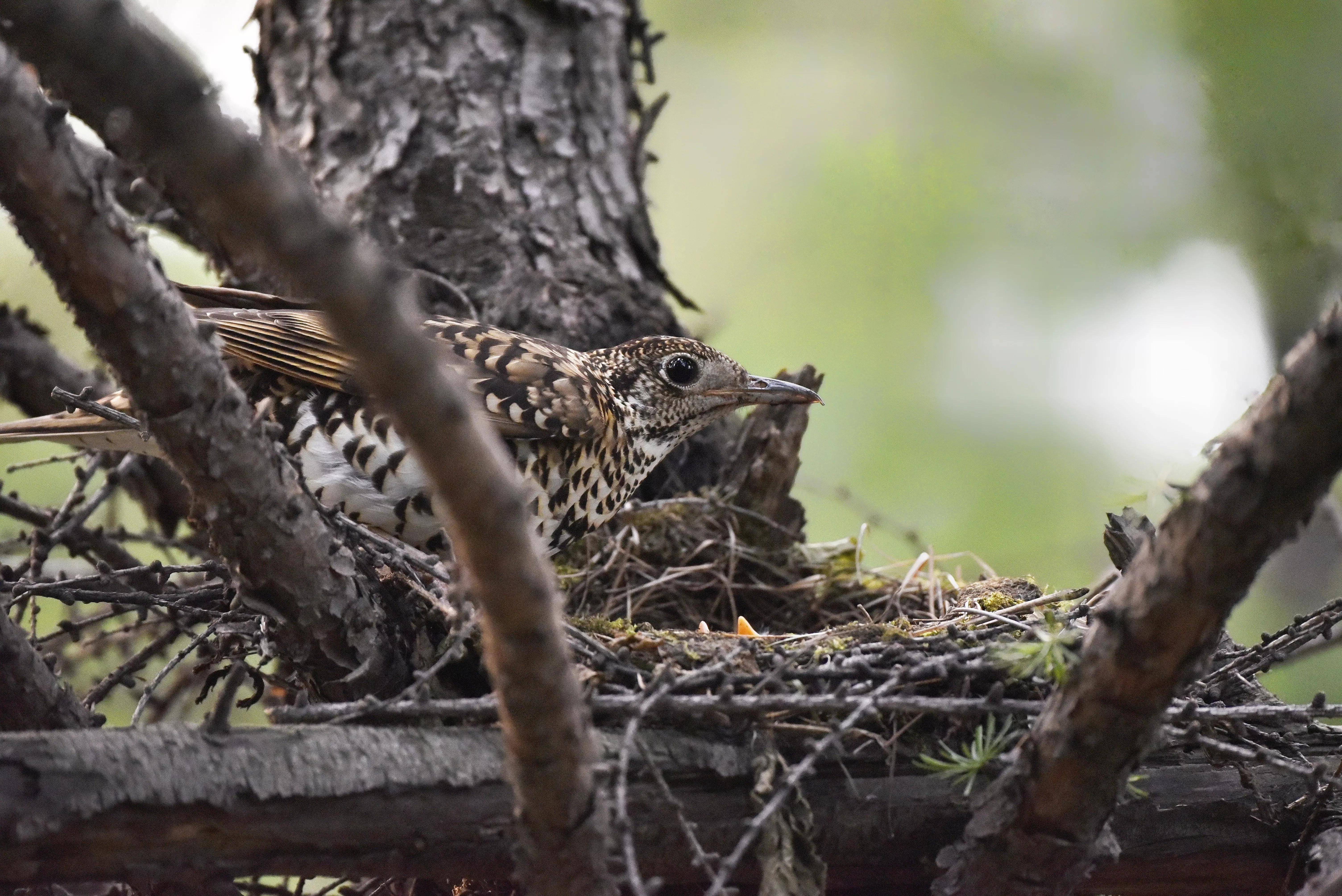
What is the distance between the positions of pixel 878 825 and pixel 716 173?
5.98 metres

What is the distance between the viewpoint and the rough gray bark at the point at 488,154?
14.0 feet

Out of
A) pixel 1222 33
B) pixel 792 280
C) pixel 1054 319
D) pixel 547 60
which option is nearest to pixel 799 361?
pixel 792 280

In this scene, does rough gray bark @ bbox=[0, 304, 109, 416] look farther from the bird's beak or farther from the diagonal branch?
the diagonal branch

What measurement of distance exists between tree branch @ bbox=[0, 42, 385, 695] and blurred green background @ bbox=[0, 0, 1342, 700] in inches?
88.3

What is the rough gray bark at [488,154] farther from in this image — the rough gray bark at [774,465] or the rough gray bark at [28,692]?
the rough gray bark at [28,692]

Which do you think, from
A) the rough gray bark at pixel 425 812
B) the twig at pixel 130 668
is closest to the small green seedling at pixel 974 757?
the rough gray bark at pixel 425 812

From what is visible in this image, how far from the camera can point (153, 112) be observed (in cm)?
104

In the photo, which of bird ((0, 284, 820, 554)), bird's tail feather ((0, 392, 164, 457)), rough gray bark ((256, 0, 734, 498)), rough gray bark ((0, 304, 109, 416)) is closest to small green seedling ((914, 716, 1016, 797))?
Result: bird ((0, 284, 820, 554))

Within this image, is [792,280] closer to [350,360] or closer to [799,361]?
[799,361]

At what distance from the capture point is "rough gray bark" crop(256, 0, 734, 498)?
4.28 meters

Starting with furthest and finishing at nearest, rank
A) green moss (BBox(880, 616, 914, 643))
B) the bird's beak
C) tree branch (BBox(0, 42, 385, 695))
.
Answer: the bird's beak
green moss (BBox(880, 616, 914, 643))
tree branch (BBox(0, 42, 385, 695))

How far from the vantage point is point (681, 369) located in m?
3.85

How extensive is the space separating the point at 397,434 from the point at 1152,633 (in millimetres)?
1852

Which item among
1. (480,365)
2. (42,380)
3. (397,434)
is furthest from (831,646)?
(42,380)
